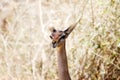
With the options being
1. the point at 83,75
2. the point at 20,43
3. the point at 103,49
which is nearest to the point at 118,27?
the point at 103,49

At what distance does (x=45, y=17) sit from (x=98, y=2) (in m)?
0.48

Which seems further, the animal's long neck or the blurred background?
the blurred background

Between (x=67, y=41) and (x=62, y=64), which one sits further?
(x=67, y=41)

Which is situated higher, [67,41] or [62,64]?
[62,64]

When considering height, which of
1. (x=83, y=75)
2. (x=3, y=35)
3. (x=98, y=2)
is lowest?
(x=83, y=75)

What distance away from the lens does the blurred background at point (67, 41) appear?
11.5 ft

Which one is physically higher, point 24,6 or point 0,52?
point 24,6

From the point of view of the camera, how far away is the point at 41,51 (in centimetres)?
361

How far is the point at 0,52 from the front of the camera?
3.80 meters

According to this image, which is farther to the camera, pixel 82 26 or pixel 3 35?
pixel 3 35

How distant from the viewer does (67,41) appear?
354 cm

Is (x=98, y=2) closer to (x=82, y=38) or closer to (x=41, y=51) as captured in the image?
(x=82, y=38)

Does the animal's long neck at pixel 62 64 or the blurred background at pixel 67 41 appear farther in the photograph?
the blurred background at pixel 67 41

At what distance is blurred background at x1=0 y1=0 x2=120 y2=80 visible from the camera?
3.51m
